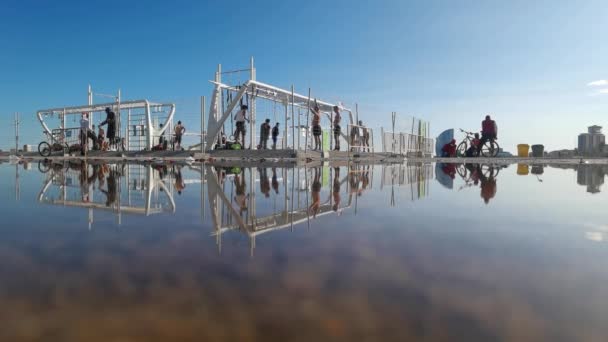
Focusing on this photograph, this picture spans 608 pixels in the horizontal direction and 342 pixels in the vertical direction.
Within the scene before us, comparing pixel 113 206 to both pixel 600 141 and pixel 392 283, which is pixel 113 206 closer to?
pixel 392 283

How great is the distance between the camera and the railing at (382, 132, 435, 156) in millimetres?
20094

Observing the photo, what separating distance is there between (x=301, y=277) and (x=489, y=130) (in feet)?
48.5

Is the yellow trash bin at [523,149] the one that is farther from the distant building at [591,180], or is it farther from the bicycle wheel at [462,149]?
the distant building at [591,180]

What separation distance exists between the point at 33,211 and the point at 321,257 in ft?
7.58

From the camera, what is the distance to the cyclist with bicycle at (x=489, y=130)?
14.2 metres

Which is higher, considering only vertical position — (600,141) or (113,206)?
(600,141)

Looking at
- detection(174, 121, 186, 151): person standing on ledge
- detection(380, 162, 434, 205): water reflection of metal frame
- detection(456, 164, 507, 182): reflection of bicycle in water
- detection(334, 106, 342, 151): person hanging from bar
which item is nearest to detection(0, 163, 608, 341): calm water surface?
detection(380, 162, 434, 205): water reflection of metal frame

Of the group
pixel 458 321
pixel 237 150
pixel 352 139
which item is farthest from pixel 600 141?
pixel 458 321

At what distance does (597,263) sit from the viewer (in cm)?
149

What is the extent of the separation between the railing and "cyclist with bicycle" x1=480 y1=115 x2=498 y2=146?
210 inches

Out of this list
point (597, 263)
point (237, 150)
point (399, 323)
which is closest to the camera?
point (399, 323)

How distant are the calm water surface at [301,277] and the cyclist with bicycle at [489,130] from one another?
41.2ft

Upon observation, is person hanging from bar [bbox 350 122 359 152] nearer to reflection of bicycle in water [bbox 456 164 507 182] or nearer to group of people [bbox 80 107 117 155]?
reflection of bicycle in water [bbox 456 164 507 182]

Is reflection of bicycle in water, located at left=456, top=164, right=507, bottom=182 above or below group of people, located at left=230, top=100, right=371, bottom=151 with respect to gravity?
below
